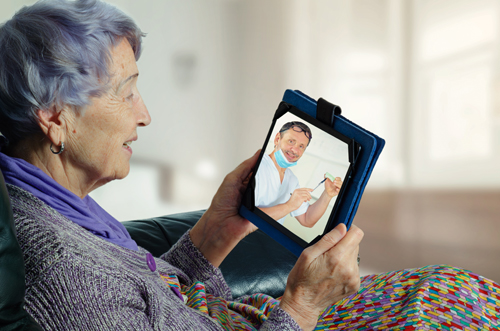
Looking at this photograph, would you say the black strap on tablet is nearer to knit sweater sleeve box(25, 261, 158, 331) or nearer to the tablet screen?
the tablet screen

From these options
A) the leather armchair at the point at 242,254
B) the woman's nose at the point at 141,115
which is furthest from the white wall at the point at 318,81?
the woman's nose at the point at 141,115

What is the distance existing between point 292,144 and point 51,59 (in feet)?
1.74

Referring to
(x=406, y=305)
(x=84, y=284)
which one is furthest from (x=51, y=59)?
(x=406, y=305)

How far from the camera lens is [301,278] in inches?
33.5

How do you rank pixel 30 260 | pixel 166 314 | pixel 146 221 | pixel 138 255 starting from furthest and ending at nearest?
pixel 146 221, pixel 138 255, pixel 166 314, pixel 30 260

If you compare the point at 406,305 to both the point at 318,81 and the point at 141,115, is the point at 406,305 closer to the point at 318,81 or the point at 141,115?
the point at 141,115

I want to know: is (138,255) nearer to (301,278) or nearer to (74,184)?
(74,184)

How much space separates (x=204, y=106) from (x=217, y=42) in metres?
0.52

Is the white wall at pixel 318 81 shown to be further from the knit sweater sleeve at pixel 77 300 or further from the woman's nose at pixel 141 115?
the knit sweater sleeve at pixel 77 300

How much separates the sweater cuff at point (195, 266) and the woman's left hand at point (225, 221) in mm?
17

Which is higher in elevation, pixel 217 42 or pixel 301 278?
pixel 217 42

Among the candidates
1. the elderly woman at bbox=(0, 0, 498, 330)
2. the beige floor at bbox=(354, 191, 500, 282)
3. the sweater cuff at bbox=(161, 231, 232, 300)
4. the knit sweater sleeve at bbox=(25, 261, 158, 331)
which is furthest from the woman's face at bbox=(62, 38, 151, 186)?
the beige floor at bbox=(354, 191, 500, 282)

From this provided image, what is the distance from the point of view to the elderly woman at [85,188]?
0.69 metres

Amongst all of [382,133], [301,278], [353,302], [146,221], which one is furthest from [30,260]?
[382,133]
